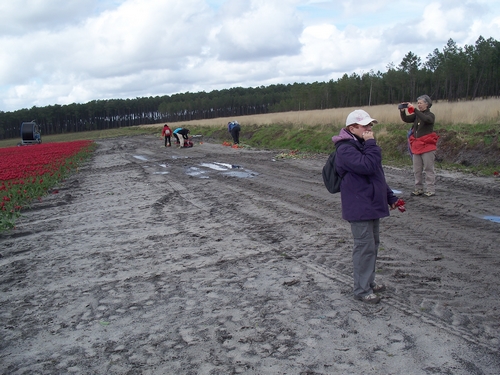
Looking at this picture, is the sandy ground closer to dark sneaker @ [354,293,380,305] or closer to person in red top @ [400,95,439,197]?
dark sneaker @ [354,293,380,305]

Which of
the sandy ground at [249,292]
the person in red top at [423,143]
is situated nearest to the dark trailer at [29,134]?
the sandy ground at [249,292]

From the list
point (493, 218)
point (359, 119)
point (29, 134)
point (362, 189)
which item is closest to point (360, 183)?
point (362, 189)

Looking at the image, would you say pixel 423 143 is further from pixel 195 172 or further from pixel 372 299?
pixel 195 172

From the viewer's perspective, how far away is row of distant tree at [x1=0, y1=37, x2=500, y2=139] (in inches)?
2355

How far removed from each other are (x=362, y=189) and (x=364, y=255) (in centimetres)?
63

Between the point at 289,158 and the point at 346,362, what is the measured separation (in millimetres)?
13912

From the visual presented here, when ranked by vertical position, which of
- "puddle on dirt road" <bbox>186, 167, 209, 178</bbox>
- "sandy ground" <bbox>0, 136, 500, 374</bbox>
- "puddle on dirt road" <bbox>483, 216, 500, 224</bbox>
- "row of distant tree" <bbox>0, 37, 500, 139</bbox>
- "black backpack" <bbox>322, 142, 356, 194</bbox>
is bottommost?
"sandy ground" <bbox>0, 136, 500, 374</bbox>

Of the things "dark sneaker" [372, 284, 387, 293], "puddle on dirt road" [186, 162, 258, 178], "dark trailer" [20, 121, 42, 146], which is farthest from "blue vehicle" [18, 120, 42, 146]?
"dark sneaker" [372, 284, 387, 293]

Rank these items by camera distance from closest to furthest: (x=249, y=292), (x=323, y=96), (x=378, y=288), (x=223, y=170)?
(x=378, y=288) < (x=249, y=292) < (x=223, y=170) < (x=323, y=96)

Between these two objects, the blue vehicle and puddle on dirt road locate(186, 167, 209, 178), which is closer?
puddle on dirt road locate(186, 167, 209, 178)

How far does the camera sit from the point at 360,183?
4.02m

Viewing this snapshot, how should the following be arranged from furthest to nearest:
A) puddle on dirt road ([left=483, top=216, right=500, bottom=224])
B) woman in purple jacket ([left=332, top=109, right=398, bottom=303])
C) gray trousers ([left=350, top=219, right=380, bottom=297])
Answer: puddle on dirt road ([left=483, top=216, right=500, bottom=224])
gray trousers ([left=350, top=219, right=380, bottom=297])
woman in purple jacket ([left=332, top=109, right=398, bottom=303])

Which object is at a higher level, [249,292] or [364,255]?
[364,255]

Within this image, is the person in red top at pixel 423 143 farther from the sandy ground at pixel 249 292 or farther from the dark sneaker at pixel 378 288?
the dark sneaker at pixel 378 288
